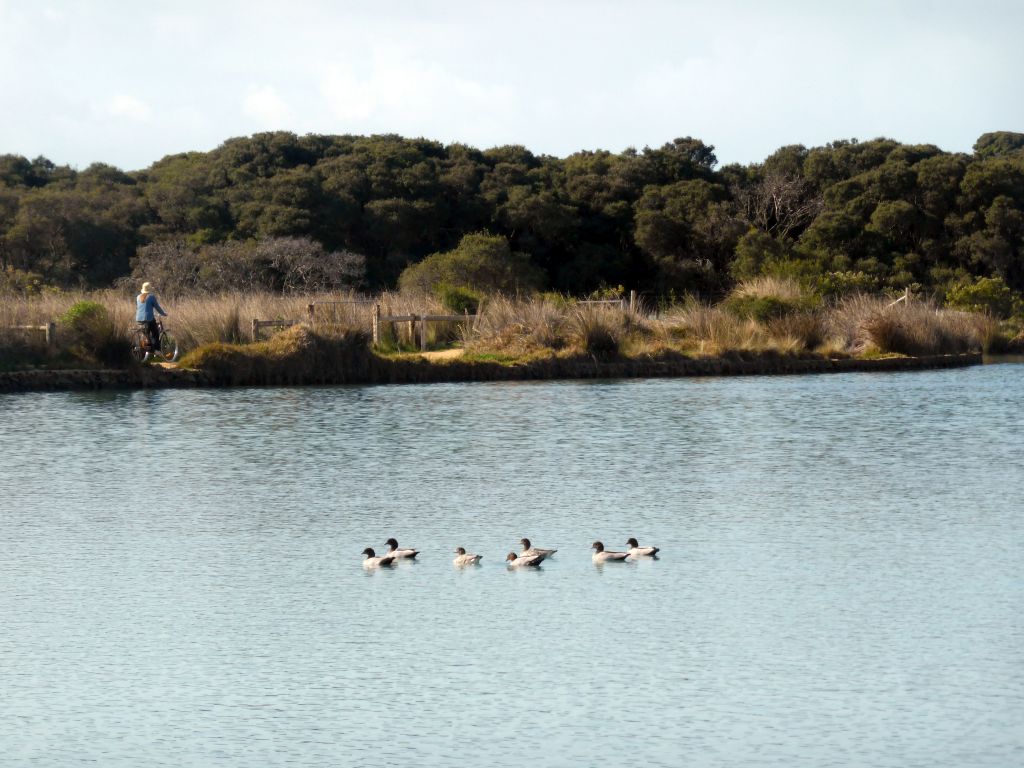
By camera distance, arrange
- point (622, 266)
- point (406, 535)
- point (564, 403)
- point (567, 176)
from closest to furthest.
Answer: point (406, 535) < point (564, 403) < point (622, 266) < point (567, 176)

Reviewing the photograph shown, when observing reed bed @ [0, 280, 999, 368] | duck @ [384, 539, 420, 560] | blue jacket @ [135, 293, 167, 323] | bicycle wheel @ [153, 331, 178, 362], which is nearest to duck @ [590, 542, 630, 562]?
duck @ [384, 539, 420, 560]

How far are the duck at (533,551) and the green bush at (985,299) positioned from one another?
4094 centimetres

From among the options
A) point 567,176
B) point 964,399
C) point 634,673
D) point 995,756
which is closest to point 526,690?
point 634,673

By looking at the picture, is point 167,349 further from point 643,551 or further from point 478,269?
point 643,551

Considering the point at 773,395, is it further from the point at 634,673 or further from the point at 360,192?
the point at 360,192

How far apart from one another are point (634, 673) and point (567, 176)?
57.8 m

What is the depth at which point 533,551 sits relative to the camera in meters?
13.8

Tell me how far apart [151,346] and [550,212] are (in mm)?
32415

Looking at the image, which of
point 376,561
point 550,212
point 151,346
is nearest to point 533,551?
point 376,561

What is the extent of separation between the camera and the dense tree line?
189 ft

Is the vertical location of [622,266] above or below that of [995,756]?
above

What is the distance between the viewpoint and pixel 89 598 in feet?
42.5

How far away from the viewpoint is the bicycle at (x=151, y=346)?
31.0m

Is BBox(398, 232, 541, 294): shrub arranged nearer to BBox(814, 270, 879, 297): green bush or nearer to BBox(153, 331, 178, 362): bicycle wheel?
BBox(814, 270, 879, 297): green bush
